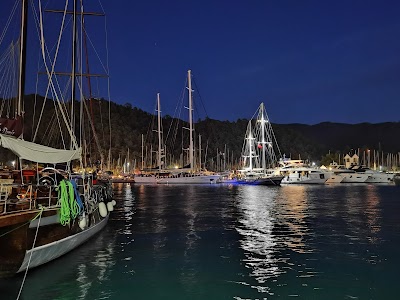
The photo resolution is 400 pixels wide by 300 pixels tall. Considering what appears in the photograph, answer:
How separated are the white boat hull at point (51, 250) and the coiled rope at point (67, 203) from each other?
0.84 meters

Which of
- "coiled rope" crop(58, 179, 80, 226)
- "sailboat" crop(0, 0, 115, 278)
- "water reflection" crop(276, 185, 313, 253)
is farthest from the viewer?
"water reflection" crop(276, 185, 313, 253)

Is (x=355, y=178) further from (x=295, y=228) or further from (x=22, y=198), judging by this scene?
(x=22, y=198)

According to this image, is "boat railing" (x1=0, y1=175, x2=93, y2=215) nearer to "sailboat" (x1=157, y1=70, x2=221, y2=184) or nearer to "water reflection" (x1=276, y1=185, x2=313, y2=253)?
"water reflection" (x1=276, y1=185, x2=313, y2=253)

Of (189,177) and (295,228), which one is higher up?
(189,177)

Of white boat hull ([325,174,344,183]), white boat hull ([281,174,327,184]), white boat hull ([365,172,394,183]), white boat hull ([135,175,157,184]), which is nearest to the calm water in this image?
white boat hull ([281,174,327,184])

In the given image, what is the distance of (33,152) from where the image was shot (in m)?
14.9

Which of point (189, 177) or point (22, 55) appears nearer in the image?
point (22, 55)

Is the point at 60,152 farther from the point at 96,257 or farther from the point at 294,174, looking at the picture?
the point at 294,174

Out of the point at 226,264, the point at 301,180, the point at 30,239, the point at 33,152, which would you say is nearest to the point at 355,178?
the point at 301,180

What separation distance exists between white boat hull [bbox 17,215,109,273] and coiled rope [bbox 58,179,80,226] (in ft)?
2.76

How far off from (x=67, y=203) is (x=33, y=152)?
216 cm

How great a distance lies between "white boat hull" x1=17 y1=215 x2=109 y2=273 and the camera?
43.8 feet

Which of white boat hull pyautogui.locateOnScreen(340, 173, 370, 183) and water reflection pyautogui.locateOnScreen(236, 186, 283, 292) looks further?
white boat hull pyautogui.locateOnScreen(340, 173, 370, 183)

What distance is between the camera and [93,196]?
72.5 feet
